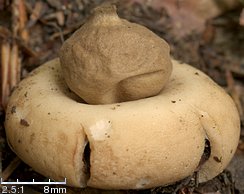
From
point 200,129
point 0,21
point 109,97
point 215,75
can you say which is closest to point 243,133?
point 215,75

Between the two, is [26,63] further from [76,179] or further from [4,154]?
[76,179]

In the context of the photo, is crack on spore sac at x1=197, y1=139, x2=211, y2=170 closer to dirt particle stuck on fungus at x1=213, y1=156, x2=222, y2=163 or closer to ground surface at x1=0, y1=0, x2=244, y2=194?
dirt particle stuck on fungus at x1=213, y1=156, x2=222, y2=163

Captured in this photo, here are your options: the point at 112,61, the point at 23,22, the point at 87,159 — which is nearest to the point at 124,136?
the point at 87,159

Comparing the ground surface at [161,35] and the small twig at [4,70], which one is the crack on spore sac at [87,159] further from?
the small twig at [4,70]

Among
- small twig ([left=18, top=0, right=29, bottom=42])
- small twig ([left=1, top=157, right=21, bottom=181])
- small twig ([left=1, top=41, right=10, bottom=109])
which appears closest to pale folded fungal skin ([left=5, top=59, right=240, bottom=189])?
small twig ([left=1, top=157, right=21, bottom=181])

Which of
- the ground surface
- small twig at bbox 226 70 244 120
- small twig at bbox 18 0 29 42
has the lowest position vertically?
small twig at bbox 226 70 244 120

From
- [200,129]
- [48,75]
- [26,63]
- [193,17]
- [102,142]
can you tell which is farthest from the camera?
[193,17]

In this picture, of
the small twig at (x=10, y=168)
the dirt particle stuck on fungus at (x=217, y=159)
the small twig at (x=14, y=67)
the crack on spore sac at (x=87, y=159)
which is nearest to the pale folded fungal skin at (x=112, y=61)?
the crack on spore sac at (x=87, y=159)

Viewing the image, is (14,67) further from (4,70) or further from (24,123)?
(24,123)
